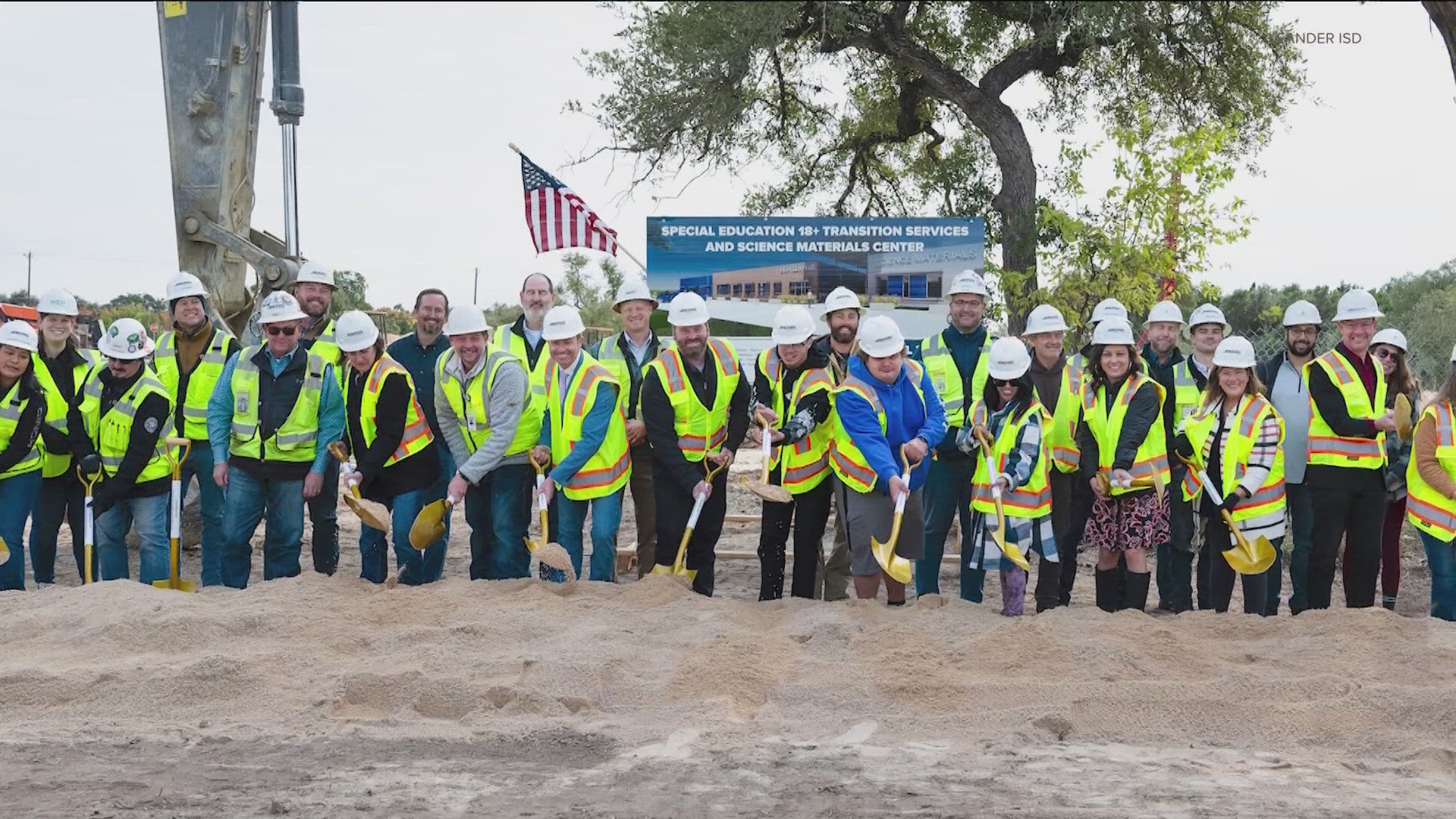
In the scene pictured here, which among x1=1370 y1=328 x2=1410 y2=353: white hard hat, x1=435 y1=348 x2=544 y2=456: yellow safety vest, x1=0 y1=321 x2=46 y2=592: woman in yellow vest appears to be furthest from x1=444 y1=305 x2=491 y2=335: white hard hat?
x1=1370 y1=328 x2=1410 y2=353: white hard hat

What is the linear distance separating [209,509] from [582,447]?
2.58m

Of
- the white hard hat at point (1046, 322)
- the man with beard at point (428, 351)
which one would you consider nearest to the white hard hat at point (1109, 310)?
the white hard hat at point (1046, 322)

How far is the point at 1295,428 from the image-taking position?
26.7 feet

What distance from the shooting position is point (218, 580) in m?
8.80

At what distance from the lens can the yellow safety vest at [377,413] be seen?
799 centimetres

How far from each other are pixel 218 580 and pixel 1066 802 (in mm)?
5916

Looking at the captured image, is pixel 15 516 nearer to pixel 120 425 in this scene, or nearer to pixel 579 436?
pixel 120 425

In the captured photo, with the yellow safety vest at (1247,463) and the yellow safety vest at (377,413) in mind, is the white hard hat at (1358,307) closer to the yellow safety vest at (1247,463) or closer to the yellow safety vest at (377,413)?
the yellow safety vest at (1247,463)

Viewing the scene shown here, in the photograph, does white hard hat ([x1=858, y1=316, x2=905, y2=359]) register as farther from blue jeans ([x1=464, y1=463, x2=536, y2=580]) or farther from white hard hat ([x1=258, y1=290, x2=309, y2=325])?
white hard hat ([x1=258, y1=290, x2=309, y2=325])

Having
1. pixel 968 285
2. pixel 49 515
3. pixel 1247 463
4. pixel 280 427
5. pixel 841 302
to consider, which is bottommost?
pixel 49 515

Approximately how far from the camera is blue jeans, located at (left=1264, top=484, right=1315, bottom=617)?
7824 millimetres

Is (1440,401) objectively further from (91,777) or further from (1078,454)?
(91,777)

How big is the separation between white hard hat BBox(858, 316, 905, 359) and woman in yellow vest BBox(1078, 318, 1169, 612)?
1.23 meters

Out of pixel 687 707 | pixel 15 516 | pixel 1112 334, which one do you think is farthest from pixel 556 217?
pixel 687 707
